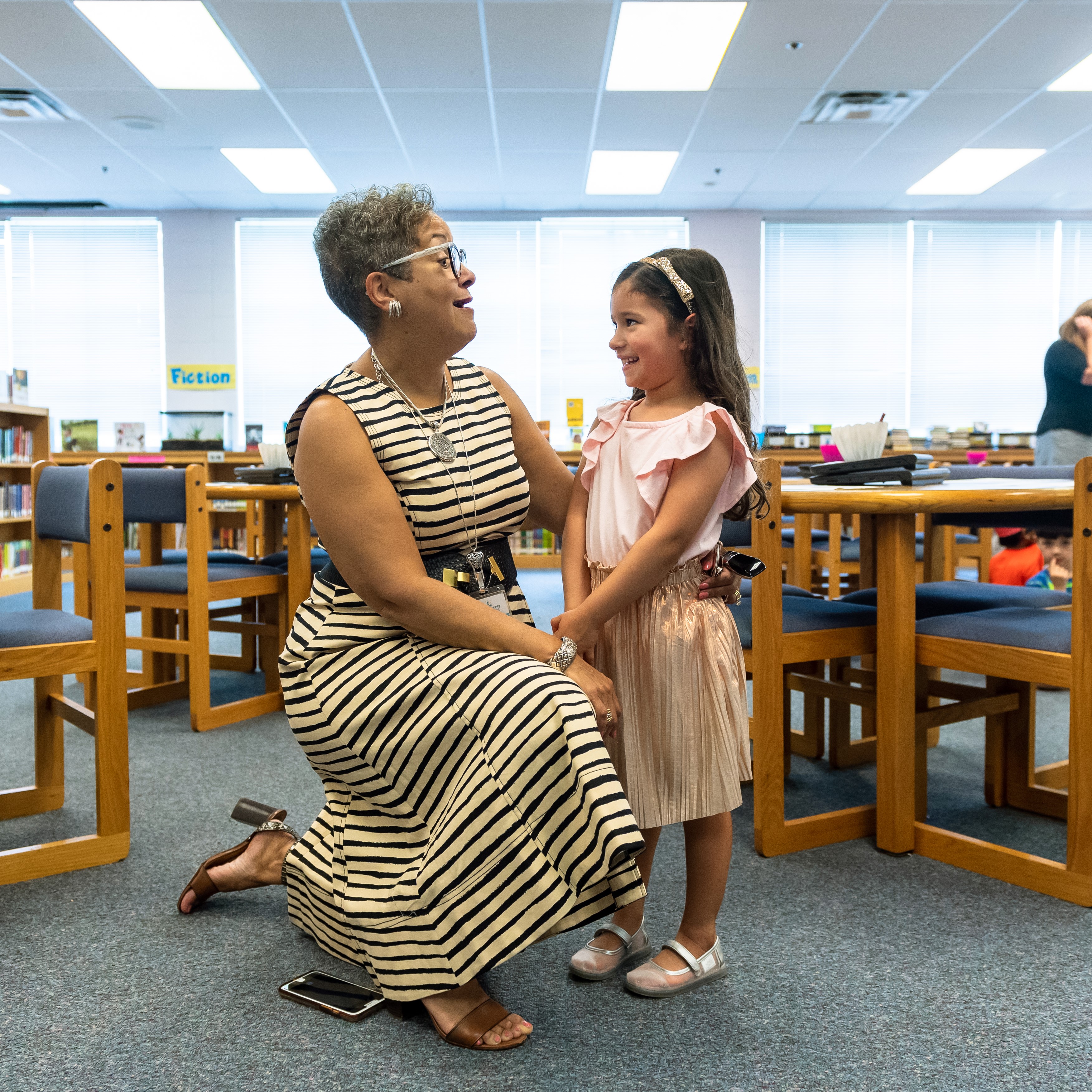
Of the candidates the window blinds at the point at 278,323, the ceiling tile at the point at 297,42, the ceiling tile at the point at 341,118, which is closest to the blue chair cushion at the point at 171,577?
the ceiling tile at the point at 297,42

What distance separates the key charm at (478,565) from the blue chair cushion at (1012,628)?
35.6 inches

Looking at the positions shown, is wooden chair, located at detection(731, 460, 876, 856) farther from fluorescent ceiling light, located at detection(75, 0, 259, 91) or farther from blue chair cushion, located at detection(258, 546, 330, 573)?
fluorescent ceiling light, located at detection(75, 0, 259, 91)

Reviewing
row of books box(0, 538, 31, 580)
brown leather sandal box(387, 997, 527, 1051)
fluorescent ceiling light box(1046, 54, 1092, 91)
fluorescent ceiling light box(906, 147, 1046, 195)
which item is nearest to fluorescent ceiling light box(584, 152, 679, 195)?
fluorescent ceiling light box(906, 147, 1046, 195)

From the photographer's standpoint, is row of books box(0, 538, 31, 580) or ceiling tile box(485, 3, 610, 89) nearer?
ceiling tile box(485, 3, 610, 89)

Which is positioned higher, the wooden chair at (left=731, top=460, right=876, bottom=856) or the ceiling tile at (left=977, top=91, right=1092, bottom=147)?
the ceiling tile at (left=977, top=91, right=1092, bottom=147)

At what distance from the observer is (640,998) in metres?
1.20

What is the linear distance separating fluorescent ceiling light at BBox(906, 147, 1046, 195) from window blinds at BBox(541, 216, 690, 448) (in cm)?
190

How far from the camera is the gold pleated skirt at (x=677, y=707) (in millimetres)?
1218

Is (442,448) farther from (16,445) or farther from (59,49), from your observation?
(16,445)

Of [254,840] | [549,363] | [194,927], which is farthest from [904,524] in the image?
[549,363]

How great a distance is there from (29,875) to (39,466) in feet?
2.80

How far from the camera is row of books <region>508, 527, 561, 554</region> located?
22.9 feet

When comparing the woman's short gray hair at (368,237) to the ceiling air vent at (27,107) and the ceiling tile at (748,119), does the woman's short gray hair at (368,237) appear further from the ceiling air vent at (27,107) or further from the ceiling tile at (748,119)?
the ceiling air vent at (27,107)

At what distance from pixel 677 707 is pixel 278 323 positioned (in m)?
6.99
